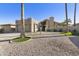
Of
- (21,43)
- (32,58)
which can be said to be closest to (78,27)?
(21,43)

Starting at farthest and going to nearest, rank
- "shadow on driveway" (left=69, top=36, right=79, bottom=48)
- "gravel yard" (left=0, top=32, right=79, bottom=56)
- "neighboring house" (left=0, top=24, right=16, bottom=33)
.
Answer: "neighboring house" (left=0, top=24, right=16, bottom=33) < "shadow on driveway" (left=69, top=36, right=79, bottom=48) < "gravel yard" (left=0, top=32, right=79, bottom=56)

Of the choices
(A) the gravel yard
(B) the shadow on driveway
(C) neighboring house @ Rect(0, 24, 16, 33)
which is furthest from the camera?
(C) neighboring house @ Rect(0, 24, 16, 33)

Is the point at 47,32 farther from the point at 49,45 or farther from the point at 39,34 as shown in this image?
the point at 49,45

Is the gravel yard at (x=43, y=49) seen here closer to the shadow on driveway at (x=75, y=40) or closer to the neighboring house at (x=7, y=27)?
the shadow on driveway at (x=75, y=40)

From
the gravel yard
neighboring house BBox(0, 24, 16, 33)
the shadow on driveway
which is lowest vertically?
the gravel yard

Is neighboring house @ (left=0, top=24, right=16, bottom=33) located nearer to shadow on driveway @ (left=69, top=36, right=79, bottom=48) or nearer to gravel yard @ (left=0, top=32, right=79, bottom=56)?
gravel yard @ (left=0, top=32, right=79, bottom=56)

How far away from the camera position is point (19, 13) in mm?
5270

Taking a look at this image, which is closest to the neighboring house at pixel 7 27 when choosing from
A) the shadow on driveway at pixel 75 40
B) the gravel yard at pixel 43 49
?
the gravel yard at pixel 43 49

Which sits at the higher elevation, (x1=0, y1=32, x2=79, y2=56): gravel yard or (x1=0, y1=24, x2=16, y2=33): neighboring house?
(x1=0, y1=24, x2=16, y2=33): neighboring house

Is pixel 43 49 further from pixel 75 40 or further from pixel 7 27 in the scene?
pixel 7 27

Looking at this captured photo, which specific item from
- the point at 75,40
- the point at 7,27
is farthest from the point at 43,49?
the point at 7,27

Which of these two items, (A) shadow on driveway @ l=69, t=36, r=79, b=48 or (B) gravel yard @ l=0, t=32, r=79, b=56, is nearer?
(B) gravel yard @ l=0, t=32, r=79, b=56

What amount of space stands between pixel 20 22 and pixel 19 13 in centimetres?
54

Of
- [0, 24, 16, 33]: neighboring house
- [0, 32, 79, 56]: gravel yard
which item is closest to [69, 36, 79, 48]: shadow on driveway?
[0, 32, 79, 56]: gravel yard
